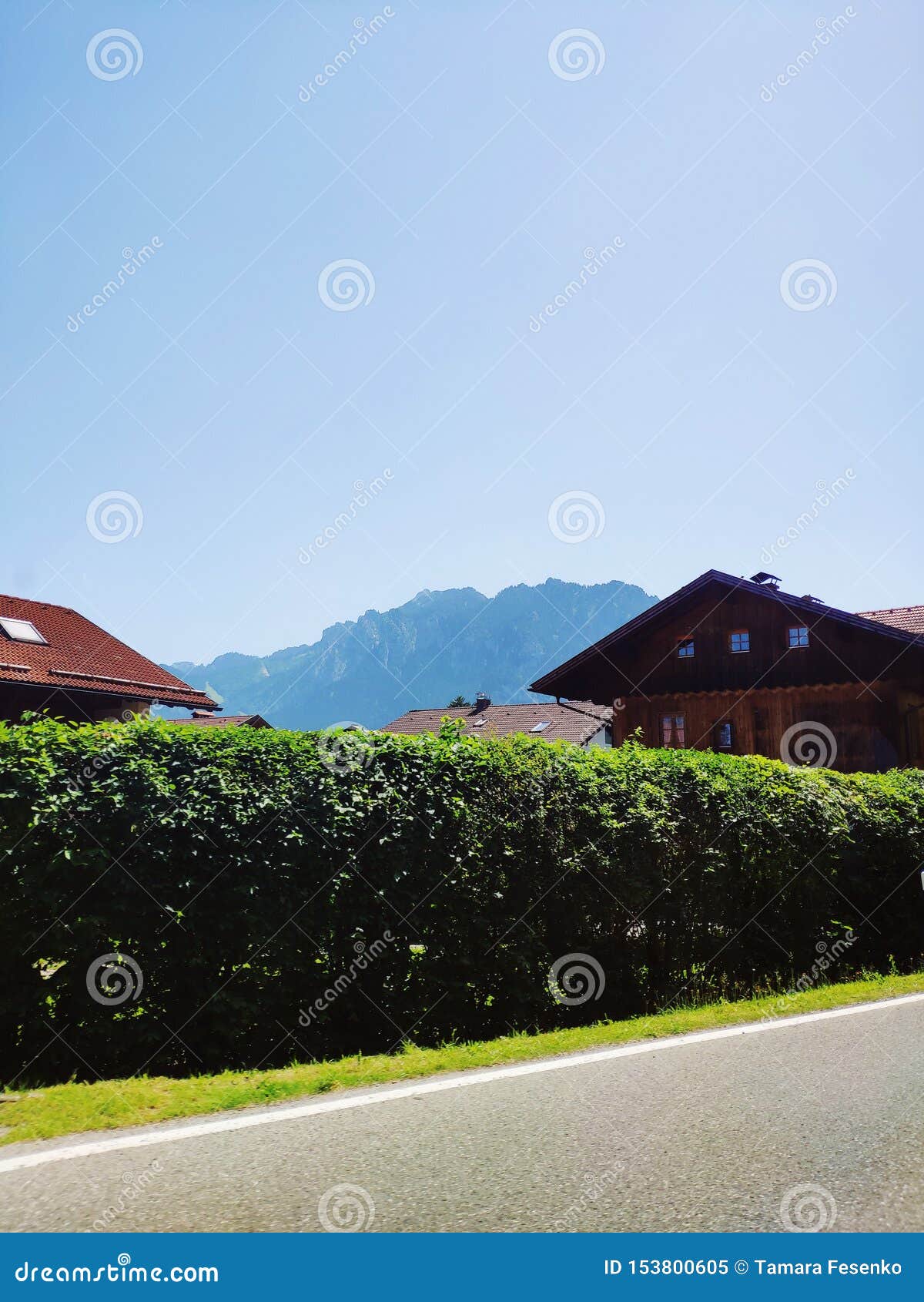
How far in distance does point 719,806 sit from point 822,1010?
2.15 metres

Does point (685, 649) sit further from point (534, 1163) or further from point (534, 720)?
point (534, 720)

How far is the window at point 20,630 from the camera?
86.6 feet

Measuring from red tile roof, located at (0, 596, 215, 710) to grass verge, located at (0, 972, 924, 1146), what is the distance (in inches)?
794

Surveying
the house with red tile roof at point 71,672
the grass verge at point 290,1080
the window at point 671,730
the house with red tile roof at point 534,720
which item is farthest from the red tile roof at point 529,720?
the grass verge at point 290,1080

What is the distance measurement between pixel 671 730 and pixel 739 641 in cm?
362

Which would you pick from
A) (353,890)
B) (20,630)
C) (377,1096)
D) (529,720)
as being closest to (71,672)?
(20,630)

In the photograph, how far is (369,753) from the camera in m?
7.35

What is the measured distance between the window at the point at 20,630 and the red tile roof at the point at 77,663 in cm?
18

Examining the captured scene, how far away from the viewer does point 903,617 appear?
2900 cm

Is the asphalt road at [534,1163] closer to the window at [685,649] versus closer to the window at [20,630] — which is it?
the window at [685,649]

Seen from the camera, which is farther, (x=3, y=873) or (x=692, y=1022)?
(x=692, y=1022)
